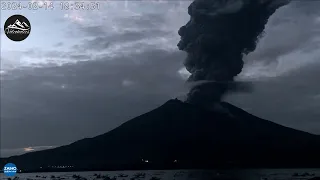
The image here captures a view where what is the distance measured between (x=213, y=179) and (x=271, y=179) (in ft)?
82.7

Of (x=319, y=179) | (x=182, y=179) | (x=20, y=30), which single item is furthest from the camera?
(x=182, y=179)

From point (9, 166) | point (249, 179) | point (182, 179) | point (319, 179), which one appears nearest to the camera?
point (9, 166)

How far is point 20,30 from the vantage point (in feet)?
106

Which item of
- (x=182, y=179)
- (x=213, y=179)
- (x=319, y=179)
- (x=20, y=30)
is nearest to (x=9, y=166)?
(x=20, y=30)

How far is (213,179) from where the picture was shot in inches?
6762

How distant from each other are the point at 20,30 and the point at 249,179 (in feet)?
495

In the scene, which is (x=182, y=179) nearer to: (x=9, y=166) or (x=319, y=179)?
(x=319, y=179)

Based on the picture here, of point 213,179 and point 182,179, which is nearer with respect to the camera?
point 213,179

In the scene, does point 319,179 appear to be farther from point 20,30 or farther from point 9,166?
point 20,30

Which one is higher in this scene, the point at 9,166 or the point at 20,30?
the point at 20,30

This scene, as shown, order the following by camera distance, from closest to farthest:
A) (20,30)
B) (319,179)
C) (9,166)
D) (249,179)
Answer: (20,30) → (9,166) → (319,179) → (249,179)

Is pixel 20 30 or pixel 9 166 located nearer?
pixel 20 30

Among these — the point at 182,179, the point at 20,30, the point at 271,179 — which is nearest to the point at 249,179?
the point at 271,179

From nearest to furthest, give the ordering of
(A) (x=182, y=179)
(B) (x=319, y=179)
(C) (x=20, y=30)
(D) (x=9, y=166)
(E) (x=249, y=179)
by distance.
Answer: (C) (x=20, y=30) < (D) (x=9, y=166) < (B) (x=319, y=179) < (E) (x=249, y=179) < (A) (x=182, y=179)
